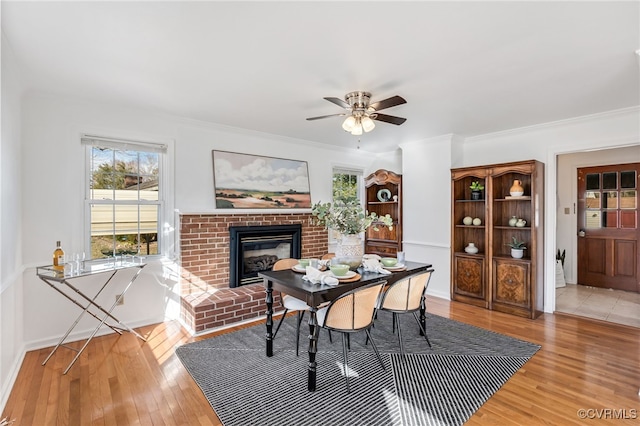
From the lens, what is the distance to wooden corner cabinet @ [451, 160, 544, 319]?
3953mm

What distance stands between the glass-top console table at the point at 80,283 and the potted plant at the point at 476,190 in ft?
14.1

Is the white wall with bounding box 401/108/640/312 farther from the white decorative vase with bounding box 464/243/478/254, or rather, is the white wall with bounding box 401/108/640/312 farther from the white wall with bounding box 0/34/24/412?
the white wall with bounding box 0/34/24/412

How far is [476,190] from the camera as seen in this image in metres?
4.53

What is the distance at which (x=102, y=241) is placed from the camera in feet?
11.4

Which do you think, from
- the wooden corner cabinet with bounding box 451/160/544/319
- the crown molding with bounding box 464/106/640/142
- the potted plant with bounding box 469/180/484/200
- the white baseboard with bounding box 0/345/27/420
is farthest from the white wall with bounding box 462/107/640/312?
the white baseboard with bounding box 0/345/27/420

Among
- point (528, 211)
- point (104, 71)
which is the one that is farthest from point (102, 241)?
point (528, 211)

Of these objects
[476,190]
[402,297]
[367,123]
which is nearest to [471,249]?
[476,190]

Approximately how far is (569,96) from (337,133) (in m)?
2.67

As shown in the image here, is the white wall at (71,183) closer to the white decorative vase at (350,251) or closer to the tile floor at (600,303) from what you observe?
the white decorative vase at (350,251)

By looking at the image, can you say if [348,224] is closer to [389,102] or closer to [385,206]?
[389,102]

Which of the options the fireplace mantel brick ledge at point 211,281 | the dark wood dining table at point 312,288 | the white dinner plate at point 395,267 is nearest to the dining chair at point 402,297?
the dark wood dining table at point 312,288

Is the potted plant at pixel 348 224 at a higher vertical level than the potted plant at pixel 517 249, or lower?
higher

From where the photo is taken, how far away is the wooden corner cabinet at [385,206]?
5.42 m

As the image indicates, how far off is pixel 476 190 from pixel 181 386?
4.27m
